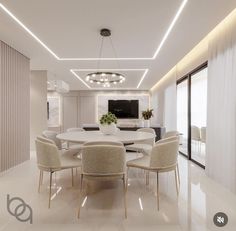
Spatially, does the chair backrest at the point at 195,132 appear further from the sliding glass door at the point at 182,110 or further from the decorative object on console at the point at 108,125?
the decorative object on console at the point at 108,125

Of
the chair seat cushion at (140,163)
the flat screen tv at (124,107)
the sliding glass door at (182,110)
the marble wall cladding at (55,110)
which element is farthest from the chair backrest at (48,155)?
the marble wall cladding at (55,110)

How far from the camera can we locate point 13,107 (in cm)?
454

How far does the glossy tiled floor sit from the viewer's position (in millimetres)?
2117

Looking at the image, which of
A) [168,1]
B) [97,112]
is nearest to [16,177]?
[168,1]

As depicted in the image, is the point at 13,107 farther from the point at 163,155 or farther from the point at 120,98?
the point at 120,98

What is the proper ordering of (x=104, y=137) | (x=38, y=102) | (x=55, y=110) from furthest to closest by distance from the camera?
(x=55, y=110) < (x=38, y=102) < (x=104, y=137)

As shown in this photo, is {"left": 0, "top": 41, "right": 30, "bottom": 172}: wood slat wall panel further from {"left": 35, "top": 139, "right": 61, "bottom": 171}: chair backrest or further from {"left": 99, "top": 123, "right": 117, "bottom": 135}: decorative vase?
{"left": 99, "top": 123, "right": 117, "bottom": 135}: decorative vase

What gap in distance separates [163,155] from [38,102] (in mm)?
4838

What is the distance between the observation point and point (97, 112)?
10914 millimetres

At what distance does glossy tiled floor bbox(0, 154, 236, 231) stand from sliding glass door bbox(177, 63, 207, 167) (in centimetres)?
186

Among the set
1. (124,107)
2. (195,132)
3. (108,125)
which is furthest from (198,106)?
(124,107)

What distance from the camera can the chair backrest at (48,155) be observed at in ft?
8.32

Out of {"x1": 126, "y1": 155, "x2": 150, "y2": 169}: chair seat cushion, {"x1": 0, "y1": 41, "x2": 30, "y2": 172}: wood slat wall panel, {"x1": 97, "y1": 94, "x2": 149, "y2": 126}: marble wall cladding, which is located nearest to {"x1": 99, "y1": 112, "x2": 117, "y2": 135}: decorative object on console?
{"x1": 126, "y1": 155, "x2": 150, "y2": 169}: chair seat cushion

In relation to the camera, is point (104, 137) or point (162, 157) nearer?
point (162, 157)
